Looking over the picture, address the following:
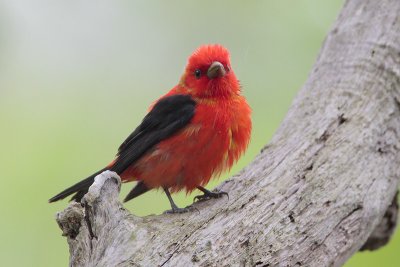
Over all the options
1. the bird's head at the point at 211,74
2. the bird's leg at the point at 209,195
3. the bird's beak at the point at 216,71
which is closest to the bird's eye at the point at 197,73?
the bird's head at the point at 211,74

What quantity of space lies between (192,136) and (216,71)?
1.90 feet

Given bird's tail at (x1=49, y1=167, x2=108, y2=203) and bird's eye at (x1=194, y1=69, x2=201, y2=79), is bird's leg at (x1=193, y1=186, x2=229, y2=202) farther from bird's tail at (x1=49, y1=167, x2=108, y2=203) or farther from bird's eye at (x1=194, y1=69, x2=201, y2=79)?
bird's eye at (x1=194, y1=69, x2=201, y2=79)

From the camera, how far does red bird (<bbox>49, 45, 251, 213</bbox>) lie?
4594 millimetres

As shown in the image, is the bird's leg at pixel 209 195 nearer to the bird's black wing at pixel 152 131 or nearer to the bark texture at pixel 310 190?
the bark texture at pixel 310 190

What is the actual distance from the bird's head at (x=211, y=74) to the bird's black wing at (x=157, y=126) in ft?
0.47

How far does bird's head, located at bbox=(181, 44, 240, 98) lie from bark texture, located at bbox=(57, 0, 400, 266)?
0.52 metres

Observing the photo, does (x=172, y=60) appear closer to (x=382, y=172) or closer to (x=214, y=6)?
(x=214, y=6)

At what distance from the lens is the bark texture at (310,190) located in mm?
3457

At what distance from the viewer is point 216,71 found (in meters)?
4.85

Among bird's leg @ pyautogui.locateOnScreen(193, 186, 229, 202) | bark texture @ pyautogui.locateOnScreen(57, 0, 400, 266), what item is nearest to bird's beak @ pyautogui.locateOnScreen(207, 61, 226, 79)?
bark texture @ pyautogui.locateOnScreen(57, 0, 400, 266)

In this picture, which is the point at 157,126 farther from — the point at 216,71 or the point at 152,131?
the point at 216,71

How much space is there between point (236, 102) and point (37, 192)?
219cm

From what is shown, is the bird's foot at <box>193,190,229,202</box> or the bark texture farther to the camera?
the bird's foot at <box>193,190,229,202</box>

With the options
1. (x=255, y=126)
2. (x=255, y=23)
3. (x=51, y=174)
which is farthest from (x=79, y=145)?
(x=255, y=23)
